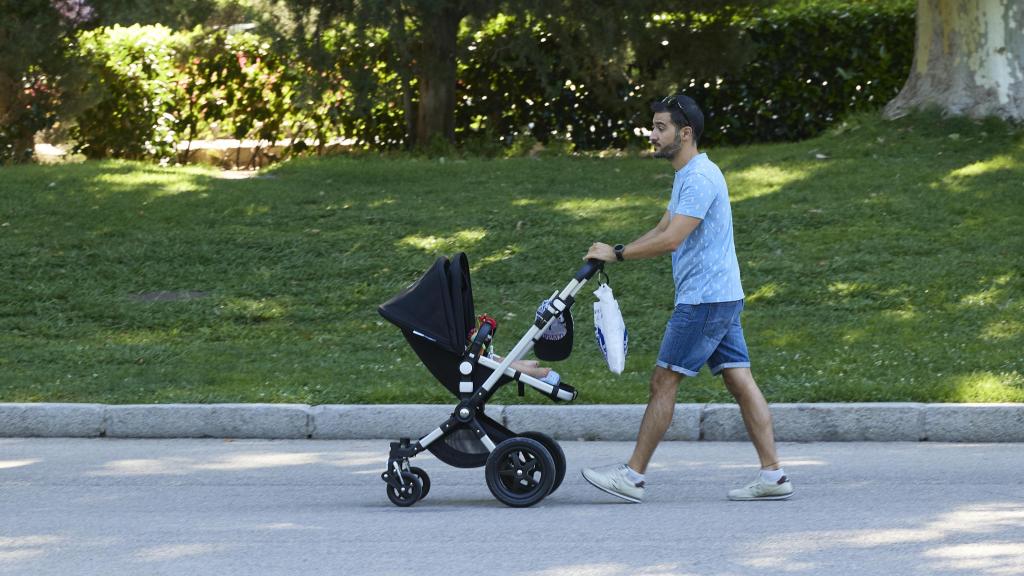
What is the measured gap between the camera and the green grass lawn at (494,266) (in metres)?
8.91

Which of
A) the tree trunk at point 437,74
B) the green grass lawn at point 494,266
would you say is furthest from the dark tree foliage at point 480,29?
the green grass lawn at point 494,266

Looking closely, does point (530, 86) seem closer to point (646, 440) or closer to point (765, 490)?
point (646, 440)

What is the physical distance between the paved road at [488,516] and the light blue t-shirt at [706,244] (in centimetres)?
99

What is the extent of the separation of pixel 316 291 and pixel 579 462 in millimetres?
4409

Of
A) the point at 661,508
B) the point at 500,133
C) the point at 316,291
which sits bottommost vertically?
the point at 661,508

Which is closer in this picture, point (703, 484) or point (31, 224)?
point (703, 484)

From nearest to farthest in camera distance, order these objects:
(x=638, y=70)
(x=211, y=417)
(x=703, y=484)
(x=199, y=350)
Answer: (x=703, y=484)
(x=211, y=417)
(x=199, y=350)
(x=638, y=70)

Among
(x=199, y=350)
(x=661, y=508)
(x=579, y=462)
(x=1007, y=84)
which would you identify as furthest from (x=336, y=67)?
(x=661, y=508)

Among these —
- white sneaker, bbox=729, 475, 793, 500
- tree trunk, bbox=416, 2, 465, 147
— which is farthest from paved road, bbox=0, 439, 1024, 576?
tree trunk, bbox=416, 2, 465, 147

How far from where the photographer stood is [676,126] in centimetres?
633

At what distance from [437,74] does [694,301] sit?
10503mm

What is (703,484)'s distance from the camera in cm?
687

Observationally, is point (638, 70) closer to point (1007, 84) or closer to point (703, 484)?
point (1007, 84)

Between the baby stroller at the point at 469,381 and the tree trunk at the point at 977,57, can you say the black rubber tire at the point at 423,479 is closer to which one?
the baby stroller at the point at 469,381
